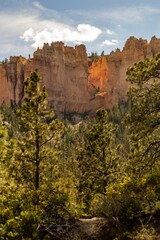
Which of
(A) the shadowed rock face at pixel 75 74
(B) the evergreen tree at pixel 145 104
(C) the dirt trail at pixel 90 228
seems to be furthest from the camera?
(A) the shadowed rock face at pixel 75 74

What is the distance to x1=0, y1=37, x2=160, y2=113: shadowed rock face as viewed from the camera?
120 m

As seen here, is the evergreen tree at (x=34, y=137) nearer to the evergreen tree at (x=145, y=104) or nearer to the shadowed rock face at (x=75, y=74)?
the evergreen tree at (x=145, y=104)

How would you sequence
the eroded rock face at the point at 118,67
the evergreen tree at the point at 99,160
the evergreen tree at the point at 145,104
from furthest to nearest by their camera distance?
1. the eroded rock face at the point at 118,67
2. the evergreen tree at the point at 99,160
3. the evergreen tree at the point at 145,104

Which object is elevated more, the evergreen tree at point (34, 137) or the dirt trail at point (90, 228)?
the evergreen tree at point (34, 137)

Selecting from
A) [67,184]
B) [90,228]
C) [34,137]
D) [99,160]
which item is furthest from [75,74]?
[90,228]

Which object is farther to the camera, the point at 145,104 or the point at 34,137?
the point at 34,137

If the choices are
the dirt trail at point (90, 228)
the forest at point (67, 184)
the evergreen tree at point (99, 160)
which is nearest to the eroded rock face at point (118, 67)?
the evergreen tree at point (99, 160)

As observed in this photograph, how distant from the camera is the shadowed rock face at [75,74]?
4717 inches

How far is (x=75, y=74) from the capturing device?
125 m

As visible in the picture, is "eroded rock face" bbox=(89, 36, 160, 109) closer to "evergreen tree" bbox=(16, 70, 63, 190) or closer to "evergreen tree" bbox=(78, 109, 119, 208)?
"evergreen tree" bbox=(78, 109, 119, 208)

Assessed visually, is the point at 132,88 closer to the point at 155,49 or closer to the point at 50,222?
the point at 50,222

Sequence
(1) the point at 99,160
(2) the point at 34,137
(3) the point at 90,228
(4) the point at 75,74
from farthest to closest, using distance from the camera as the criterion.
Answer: (4) the point at 75,74, (1) the point at 99,160, (2) the point at 34,137, (3) the point at 90,228

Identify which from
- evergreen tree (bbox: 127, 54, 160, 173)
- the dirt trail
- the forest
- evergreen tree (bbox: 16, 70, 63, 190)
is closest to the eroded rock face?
the forest

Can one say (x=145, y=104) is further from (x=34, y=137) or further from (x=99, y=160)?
(x=99, y=160)
